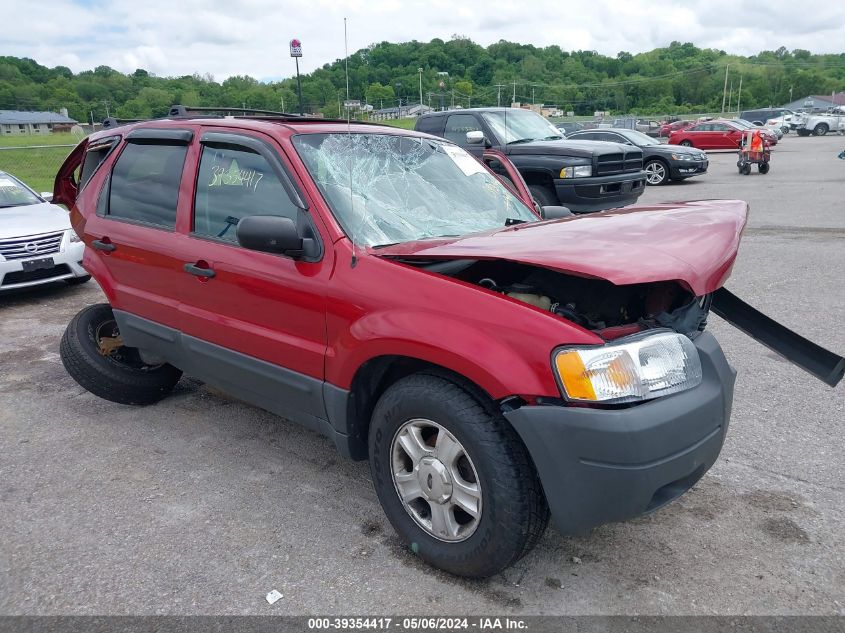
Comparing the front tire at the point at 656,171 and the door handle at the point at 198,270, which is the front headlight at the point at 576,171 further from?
the front tire at the point at 656,171

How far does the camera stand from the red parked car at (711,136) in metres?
31.2

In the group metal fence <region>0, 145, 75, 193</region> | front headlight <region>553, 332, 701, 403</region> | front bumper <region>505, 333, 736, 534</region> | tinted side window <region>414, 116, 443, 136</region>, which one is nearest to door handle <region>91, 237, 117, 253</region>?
front bumper <region>505, 333, 736, 534</region>

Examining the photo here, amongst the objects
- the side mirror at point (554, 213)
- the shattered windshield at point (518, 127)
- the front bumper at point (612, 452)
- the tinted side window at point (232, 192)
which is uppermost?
the shattered windshield at point (518, 127)

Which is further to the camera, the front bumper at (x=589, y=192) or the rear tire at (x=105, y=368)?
the front bumper at (x=589, y=192)

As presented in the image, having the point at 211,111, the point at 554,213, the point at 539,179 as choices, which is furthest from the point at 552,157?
the point at 211,111

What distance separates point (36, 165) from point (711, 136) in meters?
28.1

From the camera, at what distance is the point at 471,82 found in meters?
17.7

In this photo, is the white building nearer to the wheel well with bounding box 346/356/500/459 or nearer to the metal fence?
the metal fence

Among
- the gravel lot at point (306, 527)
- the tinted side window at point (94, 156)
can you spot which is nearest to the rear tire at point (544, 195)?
the gravel lot at point (306, 527)

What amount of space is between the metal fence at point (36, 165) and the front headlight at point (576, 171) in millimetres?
12150

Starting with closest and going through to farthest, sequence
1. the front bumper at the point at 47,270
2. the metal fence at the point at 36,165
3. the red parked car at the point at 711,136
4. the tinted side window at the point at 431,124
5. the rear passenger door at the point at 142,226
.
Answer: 1. the rear passenger door at the point at 142,226
2. the front bumper at the point at 47,270
3. the tinted side window at the point at 431,124
4. the metal fence at the point at 36,165
5. the red parked car at the point at 711,136

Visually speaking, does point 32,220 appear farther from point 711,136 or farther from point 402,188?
point 711,136

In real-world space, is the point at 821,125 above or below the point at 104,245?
above

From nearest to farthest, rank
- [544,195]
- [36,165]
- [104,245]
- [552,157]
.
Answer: [104,245] < [552,157] < [544,195] < [36,165]
